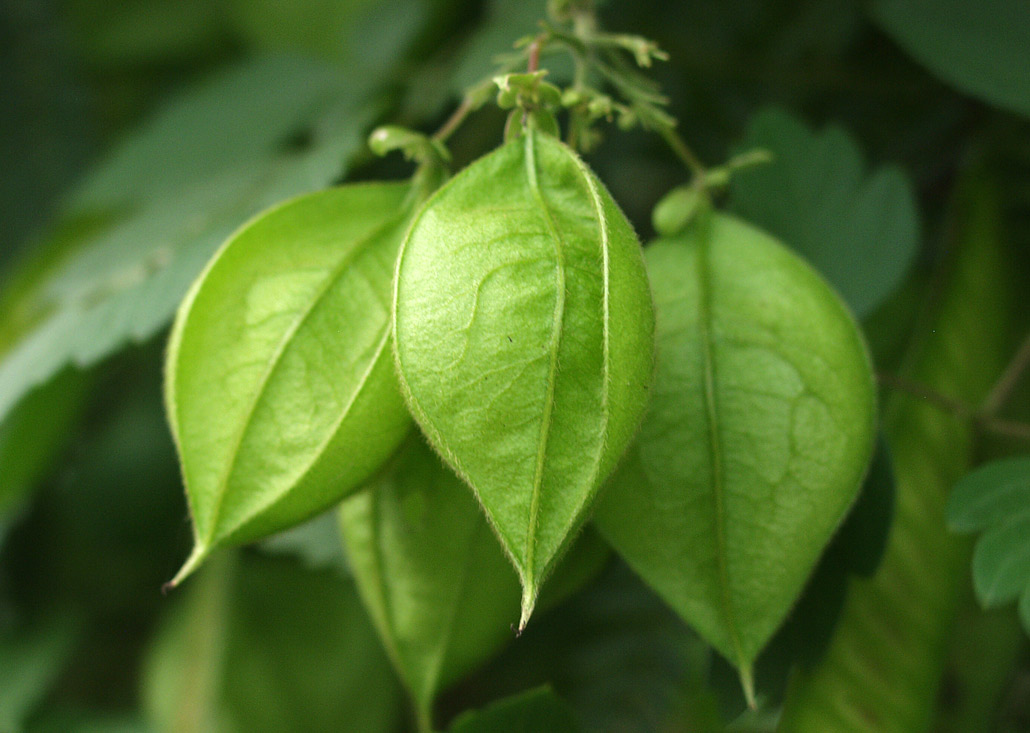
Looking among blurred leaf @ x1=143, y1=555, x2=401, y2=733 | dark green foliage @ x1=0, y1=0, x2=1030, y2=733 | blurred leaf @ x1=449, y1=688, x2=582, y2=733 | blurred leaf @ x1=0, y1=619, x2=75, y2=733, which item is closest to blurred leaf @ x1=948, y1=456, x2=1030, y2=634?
dark green foliage @ x1=0, y1=0, x2=1030, y2=733

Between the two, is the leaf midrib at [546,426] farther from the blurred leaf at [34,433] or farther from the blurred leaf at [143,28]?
the blurred leaf at [143,28]

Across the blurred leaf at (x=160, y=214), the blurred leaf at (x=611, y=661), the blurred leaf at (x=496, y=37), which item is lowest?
the blurred leaf at (x=611, y=661)

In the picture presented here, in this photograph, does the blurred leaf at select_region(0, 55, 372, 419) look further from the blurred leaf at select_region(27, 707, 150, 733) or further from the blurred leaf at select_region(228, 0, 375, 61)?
the blurred leaf at select_region(27, 707, 150, 733)

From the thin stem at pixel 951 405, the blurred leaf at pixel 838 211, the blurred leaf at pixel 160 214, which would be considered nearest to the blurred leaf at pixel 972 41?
the blurred leaf at pixel 838 211

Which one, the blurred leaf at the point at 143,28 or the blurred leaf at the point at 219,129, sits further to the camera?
the blurred leaf at the point at 143,28

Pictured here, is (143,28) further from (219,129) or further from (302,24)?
(219,129)

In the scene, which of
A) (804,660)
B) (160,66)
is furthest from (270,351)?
(160,66)

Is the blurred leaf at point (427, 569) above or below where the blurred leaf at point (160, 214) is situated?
below
